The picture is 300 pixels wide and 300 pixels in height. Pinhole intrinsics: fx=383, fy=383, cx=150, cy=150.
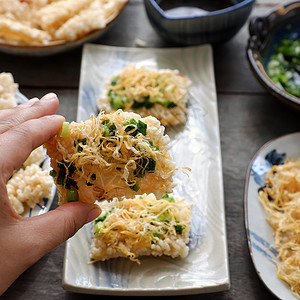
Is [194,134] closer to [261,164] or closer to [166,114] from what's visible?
[166,114]

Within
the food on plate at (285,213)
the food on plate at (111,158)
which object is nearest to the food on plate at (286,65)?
the food on plate at (285,213)

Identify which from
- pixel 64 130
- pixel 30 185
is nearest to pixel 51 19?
pixel 30 185

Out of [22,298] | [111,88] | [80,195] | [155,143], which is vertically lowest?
[22,298]

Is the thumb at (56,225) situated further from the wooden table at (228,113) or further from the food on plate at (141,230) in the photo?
the wooden table at (228,113)

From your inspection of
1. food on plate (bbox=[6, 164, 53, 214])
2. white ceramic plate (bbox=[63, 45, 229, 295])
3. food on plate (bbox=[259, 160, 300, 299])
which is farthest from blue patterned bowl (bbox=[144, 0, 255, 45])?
food on plate (bbox=[6, 164, 53, 214])

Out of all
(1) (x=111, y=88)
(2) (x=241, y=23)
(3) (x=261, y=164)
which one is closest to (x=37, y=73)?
(1) (x=111, y=88)

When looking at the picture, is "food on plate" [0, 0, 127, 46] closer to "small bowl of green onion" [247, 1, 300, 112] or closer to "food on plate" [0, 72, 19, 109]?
"food on plate" [0, 72, 19, 109]

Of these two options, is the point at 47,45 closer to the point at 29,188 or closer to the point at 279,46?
the point at 29,188
